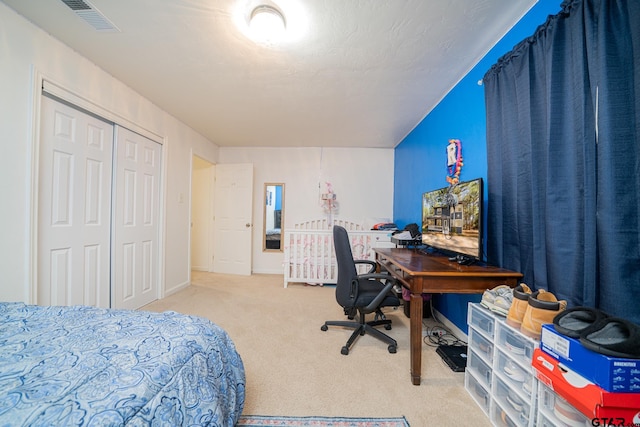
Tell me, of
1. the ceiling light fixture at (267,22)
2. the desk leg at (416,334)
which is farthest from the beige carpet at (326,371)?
the ceiling light fixture at (267,22)

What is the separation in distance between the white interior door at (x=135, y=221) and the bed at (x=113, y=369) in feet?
4.86

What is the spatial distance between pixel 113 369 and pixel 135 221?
2435 millimetres

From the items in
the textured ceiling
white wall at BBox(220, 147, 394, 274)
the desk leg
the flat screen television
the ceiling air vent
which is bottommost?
the desk leg

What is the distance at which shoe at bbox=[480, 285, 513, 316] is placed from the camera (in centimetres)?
127

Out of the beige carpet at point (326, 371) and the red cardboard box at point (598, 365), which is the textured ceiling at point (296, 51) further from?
the beige carpet at point (326, 371)

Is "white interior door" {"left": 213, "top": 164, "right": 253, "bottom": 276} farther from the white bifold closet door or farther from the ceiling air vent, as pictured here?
the ceiling air vent

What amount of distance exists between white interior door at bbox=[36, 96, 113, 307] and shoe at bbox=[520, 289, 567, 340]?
317 cm

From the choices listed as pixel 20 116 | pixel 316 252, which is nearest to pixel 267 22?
pixel 20 116

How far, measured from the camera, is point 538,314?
1.07 meters

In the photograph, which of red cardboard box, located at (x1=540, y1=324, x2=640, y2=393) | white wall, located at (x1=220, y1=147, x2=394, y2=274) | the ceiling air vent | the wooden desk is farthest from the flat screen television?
the ceiling air vent

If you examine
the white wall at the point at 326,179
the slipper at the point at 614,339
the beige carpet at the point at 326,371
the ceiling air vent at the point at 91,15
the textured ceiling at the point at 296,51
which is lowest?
the beige carpet at the point at 326,371

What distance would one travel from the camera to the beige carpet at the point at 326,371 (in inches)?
52.7

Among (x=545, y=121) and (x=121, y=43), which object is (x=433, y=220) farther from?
(x=121, y=43)

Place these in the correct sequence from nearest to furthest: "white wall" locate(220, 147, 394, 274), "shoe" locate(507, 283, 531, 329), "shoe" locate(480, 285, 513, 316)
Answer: "shoe" locate(507, 283, 531, 329)
"shoe" locate(480, 285, 513, 316)
"white wall" locate(220, 147, 394, 274)
